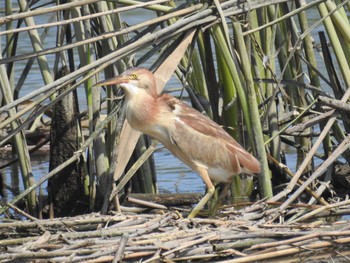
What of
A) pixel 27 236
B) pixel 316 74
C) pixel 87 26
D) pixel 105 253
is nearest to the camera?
pixel 105 253

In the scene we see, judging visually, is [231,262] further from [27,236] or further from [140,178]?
[140,178]

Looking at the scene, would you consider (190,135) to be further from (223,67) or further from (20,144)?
(20,144)

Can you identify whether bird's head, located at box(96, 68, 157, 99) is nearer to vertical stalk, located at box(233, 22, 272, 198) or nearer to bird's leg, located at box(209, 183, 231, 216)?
vertical stalk, located at box(233, 22, 272, 198)

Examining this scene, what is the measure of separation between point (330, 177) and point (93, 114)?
1720 millimetres

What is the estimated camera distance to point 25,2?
6.71 m

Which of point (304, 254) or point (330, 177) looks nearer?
point (304, 254)

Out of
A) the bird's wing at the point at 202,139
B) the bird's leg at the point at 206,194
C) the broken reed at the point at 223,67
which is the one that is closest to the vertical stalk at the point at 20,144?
the broken reed at the point at 223,67

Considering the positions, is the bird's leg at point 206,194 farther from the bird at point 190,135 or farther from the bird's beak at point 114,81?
the bird's beak at point 114,81

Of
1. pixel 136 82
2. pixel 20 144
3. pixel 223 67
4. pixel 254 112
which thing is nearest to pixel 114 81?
pixel 136 82

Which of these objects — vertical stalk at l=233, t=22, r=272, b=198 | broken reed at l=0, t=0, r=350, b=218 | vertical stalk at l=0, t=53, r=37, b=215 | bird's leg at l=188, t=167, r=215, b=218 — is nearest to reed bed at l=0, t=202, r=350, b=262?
bird's leg at l=188, t=167, r=215, b=218

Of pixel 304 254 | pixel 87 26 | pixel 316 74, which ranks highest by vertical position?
pixel 87 26

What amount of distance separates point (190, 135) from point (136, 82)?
1.97ft

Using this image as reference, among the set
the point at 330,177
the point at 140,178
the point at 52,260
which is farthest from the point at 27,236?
the point at 330,177

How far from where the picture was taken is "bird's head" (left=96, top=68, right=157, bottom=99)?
605 cm
